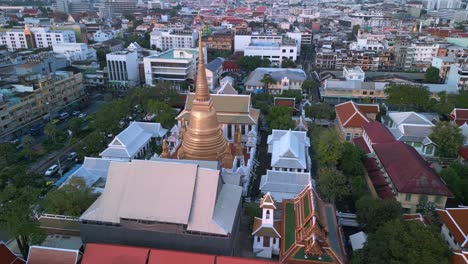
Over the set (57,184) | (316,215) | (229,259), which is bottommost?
(57,184)

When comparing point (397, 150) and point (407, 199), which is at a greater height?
point (397, 150)

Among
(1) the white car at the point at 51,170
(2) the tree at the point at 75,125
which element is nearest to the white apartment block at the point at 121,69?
(2) the tree at the point at 75,125

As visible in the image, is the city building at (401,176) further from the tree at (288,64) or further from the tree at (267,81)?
the tree at (288,64)

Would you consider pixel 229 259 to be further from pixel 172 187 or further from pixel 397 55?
pixel 397 55

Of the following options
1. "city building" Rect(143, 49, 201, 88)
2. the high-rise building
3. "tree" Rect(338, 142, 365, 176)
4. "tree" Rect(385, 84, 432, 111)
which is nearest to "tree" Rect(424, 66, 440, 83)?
"tree" Rect(385, 84, 432, 111)

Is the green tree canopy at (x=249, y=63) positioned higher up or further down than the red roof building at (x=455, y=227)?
higher up

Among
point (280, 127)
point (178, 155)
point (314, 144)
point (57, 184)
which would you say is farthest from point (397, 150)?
point (57, 184)

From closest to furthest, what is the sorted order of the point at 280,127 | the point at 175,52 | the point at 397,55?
the point at 280,127
the point at 175,52
the point at 397,55
